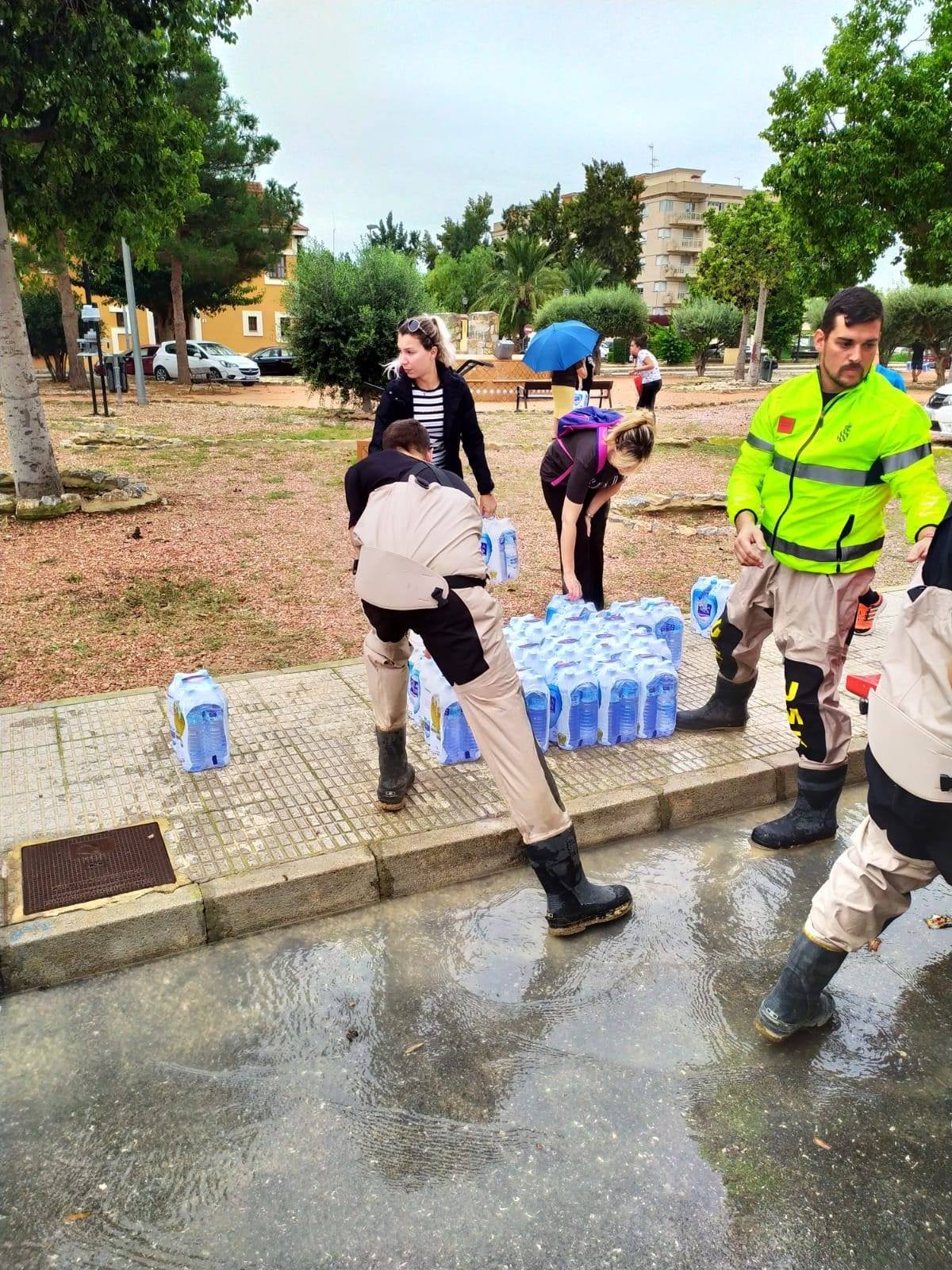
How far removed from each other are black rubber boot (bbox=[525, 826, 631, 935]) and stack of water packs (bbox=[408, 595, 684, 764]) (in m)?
1.08

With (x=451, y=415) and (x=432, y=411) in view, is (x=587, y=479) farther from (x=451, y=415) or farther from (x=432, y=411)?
(x=432, y=411)

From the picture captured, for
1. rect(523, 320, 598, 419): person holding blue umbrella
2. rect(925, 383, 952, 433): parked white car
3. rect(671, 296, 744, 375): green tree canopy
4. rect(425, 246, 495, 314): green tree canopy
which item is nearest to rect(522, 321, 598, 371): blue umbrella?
rect(523, 320, 598, 419): person holding blue umbrella

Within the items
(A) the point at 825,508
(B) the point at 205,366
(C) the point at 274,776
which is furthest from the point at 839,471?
(B) the point at 205,366

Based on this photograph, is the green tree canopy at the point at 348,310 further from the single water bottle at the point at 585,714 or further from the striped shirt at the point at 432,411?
the single water bottle at the point at 585,714

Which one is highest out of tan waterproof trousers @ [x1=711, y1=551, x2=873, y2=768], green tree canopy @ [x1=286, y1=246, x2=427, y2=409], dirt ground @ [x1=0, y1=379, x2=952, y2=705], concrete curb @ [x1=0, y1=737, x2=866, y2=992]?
green tree canopy @ [x1=286, y1=246, x2=427, y2=409]

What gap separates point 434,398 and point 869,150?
13.0 m

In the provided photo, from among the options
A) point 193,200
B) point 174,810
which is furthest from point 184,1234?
point 193,200

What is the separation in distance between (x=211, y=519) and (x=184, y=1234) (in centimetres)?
886

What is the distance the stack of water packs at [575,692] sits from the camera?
4.56m

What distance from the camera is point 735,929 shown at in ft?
11.6

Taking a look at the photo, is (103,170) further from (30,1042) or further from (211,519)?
(30,1042)

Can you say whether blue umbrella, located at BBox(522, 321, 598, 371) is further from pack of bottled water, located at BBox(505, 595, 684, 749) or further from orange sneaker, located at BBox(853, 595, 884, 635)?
orange sneaker, located at BBox(853, 595, 884, 635)

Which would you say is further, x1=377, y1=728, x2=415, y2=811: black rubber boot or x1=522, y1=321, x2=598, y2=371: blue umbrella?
x1=522, y1=321, x2=598, y2=371: blue umbrella

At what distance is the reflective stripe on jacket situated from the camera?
3680mm
